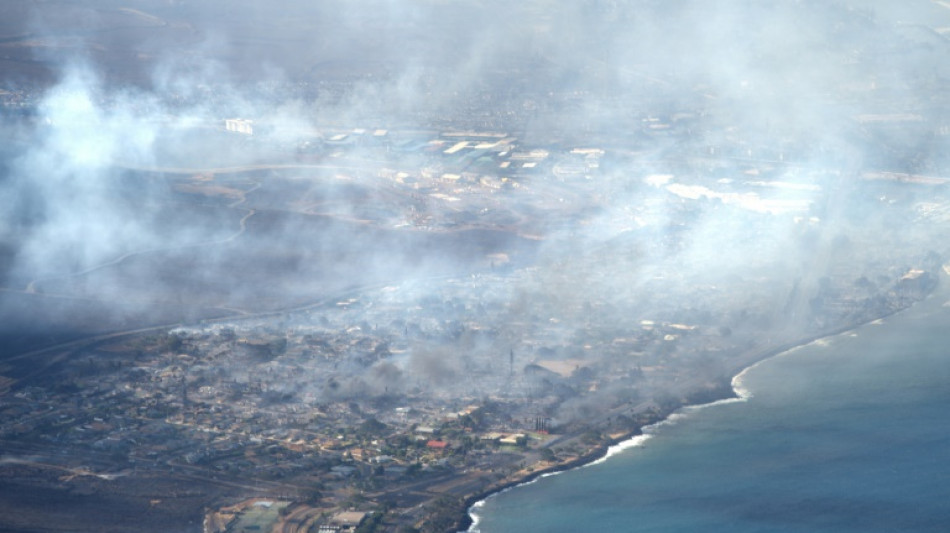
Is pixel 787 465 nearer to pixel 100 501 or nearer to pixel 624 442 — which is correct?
pixel 624 442

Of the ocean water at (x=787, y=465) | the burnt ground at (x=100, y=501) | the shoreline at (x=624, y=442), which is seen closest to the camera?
the burnt ground at (x=100, y=501)

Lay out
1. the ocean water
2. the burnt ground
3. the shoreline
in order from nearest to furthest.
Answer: the burnt ground → the ocean water → the shoreline

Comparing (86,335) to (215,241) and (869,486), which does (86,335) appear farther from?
(869,486)

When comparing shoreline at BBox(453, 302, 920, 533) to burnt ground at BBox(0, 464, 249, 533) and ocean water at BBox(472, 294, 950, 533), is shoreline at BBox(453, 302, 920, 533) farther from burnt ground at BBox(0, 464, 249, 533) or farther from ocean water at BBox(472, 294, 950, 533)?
burnt ground at BBox(0, 464, 249, 533)

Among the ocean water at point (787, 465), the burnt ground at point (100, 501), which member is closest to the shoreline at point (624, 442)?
the ocean water at point (787, 465)

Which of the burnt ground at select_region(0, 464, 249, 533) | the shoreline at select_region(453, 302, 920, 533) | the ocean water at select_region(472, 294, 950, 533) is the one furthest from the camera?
the shoreline at select_region(453, 302, 920, 533)

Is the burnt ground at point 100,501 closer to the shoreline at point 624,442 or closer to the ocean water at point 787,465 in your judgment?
the shoreline at point 624,442

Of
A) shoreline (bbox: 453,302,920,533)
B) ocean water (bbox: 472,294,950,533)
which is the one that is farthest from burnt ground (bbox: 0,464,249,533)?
ocean water (bbox: 472,294,950,533)
